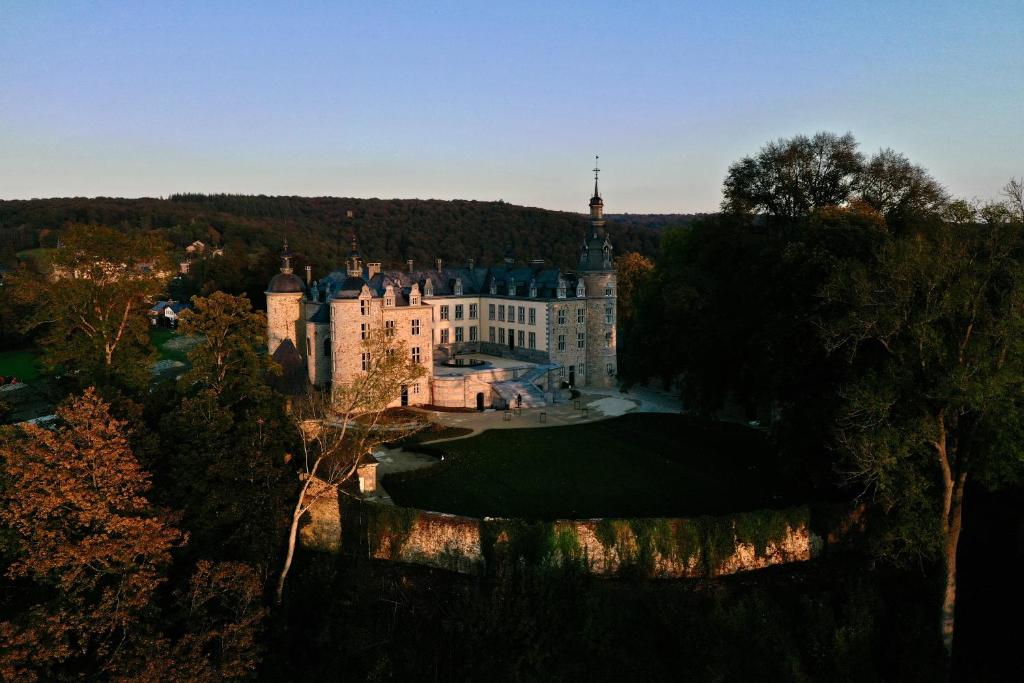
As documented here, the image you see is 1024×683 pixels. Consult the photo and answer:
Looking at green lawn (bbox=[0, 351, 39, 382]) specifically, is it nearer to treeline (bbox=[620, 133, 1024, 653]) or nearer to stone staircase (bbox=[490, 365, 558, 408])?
stone staircase (bbox=[490, 365, 558, 408])

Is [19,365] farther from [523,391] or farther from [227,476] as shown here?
[227,476]

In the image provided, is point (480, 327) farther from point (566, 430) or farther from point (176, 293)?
point (176, 293)

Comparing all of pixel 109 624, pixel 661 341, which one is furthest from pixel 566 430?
pixel 109 624

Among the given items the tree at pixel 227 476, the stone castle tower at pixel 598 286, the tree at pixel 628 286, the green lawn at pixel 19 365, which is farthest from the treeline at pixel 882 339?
the green lawn at pixel 19 365

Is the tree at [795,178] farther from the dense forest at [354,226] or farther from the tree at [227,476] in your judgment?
the dense forest at [354,226]

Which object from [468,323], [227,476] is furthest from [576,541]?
[468,323]

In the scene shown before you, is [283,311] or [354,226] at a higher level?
[354,226]

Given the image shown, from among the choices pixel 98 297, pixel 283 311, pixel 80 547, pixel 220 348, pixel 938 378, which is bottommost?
pixel 80 547
